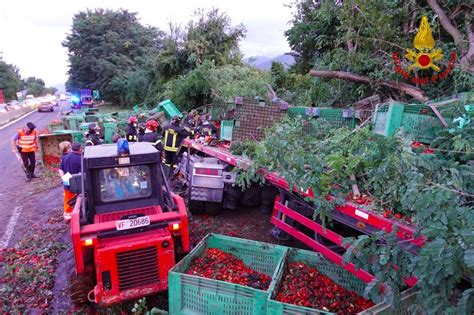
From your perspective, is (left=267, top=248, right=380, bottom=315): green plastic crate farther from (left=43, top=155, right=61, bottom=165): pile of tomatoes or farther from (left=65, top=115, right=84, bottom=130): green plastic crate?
(left=65, top=115, right=84, bottom=130): green plastic crate

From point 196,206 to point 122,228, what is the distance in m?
2.57

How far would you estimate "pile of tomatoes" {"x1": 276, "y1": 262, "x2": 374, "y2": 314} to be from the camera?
344 centimetres

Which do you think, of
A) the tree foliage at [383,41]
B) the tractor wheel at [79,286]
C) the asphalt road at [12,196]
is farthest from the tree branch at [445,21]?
the asphalt road at [12,196]

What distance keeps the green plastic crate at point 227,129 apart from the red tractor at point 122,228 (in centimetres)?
234

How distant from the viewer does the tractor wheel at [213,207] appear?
248 inches

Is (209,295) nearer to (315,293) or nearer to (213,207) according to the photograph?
(315,293)

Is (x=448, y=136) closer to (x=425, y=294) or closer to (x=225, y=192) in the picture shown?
(x=425, y=294)

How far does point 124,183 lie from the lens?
424 cm

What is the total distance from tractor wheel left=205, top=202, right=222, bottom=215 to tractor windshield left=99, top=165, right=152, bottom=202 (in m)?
2.06

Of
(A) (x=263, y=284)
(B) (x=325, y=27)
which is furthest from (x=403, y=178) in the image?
(B) (x=325, y=27)

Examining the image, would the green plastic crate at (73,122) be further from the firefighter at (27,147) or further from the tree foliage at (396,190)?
the tree foliage at (396,190)

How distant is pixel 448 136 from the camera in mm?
3852


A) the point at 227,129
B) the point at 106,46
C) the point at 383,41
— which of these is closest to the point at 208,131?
the point at 227,129

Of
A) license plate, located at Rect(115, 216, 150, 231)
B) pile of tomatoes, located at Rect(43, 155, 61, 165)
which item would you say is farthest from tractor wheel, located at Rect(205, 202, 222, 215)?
pile of tomatoes, located at Rect(43, 155, 61, 165)
